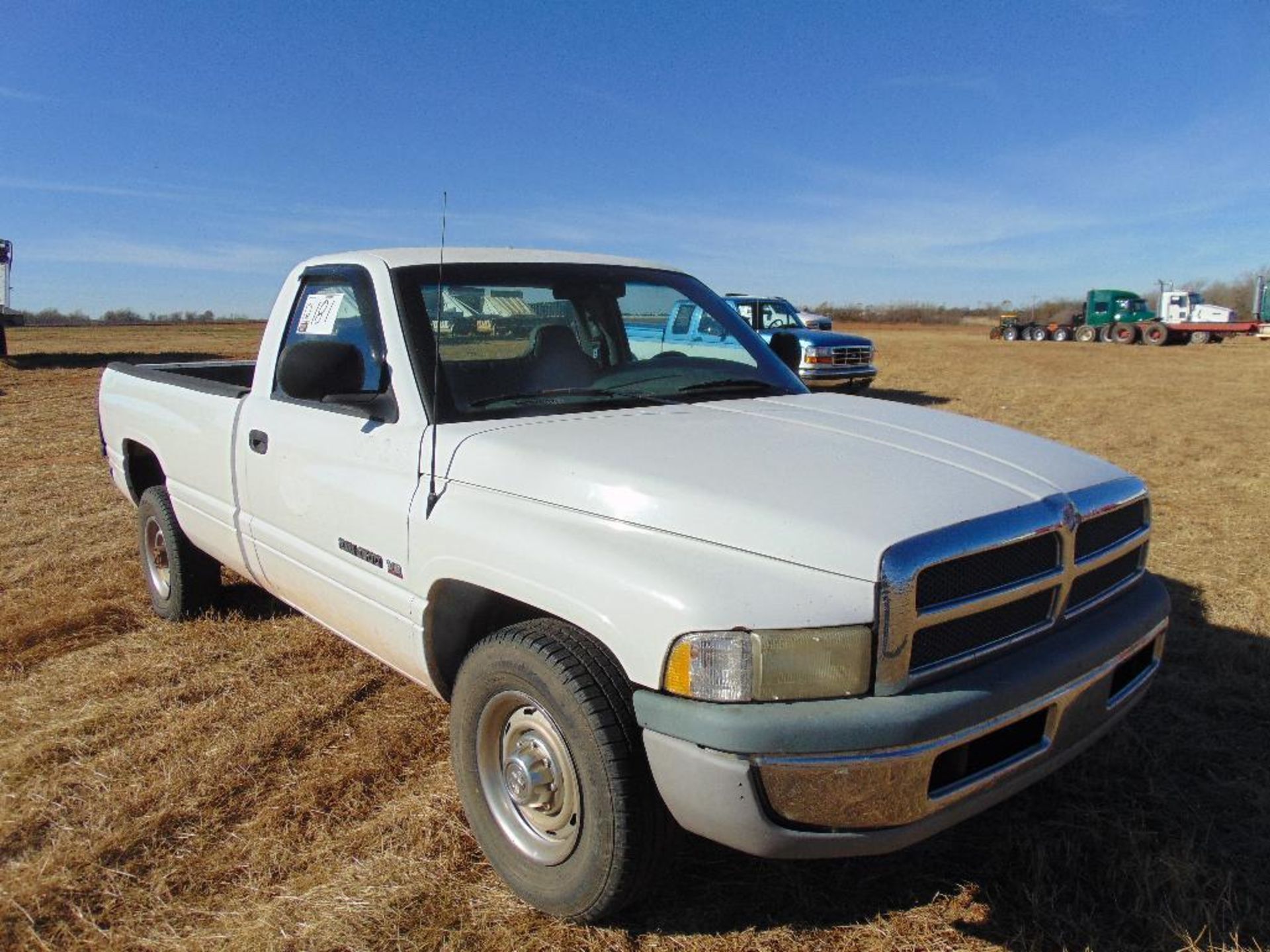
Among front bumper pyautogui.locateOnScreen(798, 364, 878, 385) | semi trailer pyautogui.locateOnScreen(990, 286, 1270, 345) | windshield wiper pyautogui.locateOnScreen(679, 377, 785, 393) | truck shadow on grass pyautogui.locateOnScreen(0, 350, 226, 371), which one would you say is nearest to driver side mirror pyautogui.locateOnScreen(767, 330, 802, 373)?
windshield wiper pyautogui.locateOnScreen(679, 377, 785, 393)

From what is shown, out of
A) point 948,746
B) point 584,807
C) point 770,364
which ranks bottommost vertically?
point 584,807

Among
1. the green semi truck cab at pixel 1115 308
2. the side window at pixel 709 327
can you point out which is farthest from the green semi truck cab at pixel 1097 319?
the side window at pixel 709 327

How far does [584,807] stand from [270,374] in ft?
7.78

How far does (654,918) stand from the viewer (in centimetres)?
247

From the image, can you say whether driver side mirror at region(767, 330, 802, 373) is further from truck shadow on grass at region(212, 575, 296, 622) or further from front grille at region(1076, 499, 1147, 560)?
truck shadow on grass at region(212, 575, 296, 622)

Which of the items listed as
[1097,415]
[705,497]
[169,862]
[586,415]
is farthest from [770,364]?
[1097,415]

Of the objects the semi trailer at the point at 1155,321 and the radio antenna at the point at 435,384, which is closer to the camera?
the radio antenna at the point at 435,384

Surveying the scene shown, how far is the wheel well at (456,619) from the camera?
2.66 meters

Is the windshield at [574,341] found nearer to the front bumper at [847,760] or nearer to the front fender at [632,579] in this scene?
the front fender at [632,579]

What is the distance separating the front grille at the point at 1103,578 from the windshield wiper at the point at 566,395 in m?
1.38

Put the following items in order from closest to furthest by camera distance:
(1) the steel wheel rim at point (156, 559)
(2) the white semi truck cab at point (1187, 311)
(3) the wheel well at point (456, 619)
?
1. (3) the wheel well at point (456, 619)
2. (1) the steel wheel rim at point (156, 559)
3. (2) the white semi truck cab at point (1187, 311)

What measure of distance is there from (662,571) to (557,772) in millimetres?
705

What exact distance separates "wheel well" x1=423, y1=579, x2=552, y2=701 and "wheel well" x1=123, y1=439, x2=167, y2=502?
9.86ft

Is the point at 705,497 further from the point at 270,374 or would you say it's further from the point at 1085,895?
the point at 270,374
